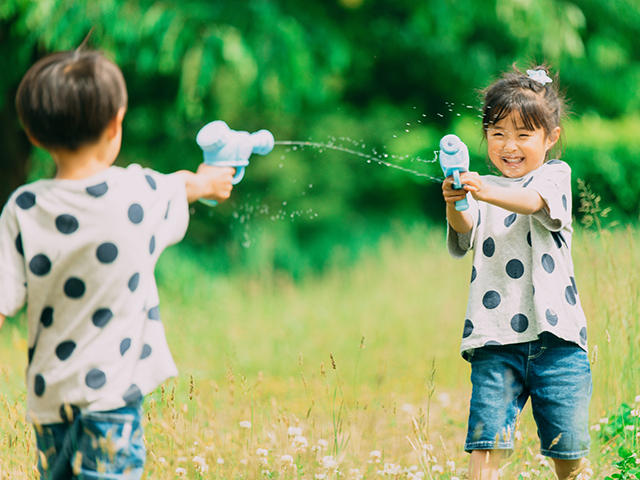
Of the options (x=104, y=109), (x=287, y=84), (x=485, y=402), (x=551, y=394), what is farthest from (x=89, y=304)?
(x=287, y=84)

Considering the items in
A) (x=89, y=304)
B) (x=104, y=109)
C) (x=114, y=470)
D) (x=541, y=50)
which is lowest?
(x=114, y=470)

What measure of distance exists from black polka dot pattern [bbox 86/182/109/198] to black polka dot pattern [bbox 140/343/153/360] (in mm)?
379

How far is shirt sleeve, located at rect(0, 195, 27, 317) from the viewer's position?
1.61 metres

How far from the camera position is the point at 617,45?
807 centimetres

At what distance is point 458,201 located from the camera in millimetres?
2031

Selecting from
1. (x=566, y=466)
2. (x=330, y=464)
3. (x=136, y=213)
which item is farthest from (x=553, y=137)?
(x=136, y=213)

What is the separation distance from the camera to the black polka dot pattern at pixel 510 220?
2.22 metres

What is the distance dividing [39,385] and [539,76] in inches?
70.7

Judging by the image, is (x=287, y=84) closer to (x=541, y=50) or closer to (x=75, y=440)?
(x=541, y=50)

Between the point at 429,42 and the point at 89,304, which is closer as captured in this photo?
the point at 89,304

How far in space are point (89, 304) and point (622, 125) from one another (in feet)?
24.1

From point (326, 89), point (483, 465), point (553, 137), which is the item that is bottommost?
point (483, 465)

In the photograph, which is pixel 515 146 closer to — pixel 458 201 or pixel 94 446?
pixel 458 201

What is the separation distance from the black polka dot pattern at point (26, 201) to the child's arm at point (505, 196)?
43.3 inches
